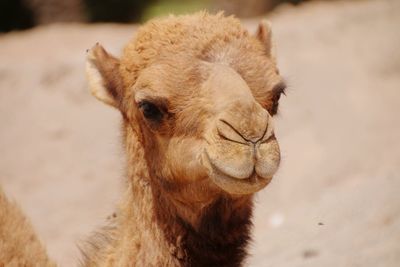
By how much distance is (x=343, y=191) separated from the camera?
874 cm

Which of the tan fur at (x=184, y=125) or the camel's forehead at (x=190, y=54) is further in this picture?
the camel's forehead at (x=190, y=54)

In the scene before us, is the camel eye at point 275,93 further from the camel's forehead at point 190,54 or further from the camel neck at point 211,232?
the camel neck at point 211,232

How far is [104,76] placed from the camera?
4.98 m

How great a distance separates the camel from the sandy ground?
2.60 metres

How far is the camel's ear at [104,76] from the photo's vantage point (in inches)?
194

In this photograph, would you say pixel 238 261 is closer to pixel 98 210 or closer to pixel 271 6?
pixel 98 210

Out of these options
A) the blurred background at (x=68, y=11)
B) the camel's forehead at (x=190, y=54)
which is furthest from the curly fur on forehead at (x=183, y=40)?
the blurred background at (x=68, y=11)

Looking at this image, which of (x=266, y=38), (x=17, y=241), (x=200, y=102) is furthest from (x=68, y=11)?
(x=200, y=102)

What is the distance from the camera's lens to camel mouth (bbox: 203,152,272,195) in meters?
3.97

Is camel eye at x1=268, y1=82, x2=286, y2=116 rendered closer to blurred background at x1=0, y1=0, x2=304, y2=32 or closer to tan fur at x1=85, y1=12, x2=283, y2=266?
tan fur at x1=85, y1=12, x2=283, y2=266

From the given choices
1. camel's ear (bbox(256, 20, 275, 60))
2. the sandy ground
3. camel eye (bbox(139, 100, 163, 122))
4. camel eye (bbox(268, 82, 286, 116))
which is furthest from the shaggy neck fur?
the sandy ground

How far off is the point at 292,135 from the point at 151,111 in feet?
23.5

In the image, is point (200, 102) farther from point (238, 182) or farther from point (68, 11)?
point (68, 11)

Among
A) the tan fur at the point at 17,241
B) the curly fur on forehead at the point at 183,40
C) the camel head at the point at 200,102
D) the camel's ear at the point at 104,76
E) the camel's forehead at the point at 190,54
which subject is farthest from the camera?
the tan fur at the point at 17,241
